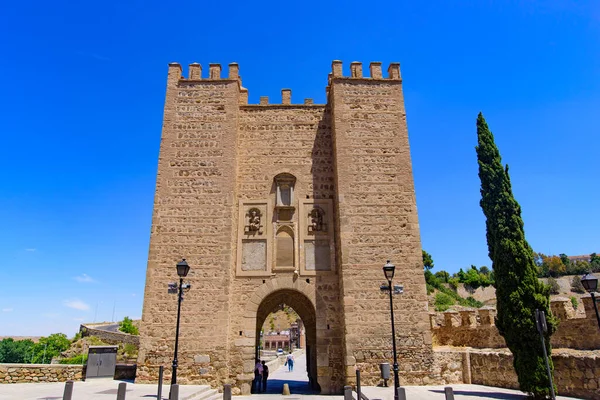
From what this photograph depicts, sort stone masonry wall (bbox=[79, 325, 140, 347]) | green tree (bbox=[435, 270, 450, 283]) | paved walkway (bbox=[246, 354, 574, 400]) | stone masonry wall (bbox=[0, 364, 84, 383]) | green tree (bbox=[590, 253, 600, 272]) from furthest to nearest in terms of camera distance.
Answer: green tree (bbox=[590, 253, 600, 272]) → green tree (bbox=[435, 270, 450, 283]) → stone masonry wall (bbox=[79, 325, 140, 347]) → stone masonry wall (bbox=[0, 364, 84, 383]) → paved walkway (bbox=[246, 354, 574, 400])

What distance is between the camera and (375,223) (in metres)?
13.3

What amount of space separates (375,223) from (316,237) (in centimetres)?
210

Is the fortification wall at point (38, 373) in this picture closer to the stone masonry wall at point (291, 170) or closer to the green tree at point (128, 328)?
the stone masonry wall at point (291, 170)

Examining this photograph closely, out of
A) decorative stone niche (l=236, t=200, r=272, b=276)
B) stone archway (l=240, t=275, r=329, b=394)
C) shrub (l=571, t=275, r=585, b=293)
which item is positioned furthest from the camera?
shrub (l=571, t=275, r=585, b=293)

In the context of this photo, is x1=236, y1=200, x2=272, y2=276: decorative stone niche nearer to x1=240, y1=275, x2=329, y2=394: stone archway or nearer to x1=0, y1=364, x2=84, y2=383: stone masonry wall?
x1=240, y1=275, x2=329, y2=394: stone archway

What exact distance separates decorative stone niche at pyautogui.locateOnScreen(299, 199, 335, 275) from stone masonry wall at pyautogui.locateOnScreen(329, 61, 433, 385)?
0.60 meters

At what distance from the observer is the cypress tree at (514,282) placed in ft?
31.4

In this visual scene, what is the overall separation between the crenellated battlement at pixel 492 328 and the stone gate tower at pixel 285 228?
3.06m

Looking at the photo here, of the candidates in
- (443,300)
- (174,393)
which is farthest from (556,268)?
(174,393)

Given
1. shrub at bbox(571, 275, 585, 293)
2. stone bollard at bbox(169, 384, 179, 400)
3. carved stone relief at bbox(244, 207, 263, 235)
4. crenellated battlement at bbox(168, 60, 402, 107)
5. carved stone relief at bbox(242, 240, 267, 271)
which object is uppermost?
crenellated battlement at bbox(168, 60, 402, 107)

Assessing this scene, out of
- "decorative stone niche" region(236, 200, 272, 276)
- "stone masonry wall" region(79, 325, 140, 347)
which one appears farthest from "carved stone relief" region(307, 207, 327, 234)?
"stone masonry wall" region(79, 325, 140, 347)

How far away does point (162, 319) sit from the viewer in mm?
12352

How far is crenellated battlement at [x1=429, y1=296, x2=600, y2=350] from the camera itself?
1117 cm

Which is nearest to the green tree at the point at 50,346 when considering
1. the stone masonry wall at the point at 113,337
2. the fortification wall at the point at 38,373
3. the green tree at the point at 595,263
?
the stone masonry wall at the point at 113,337
